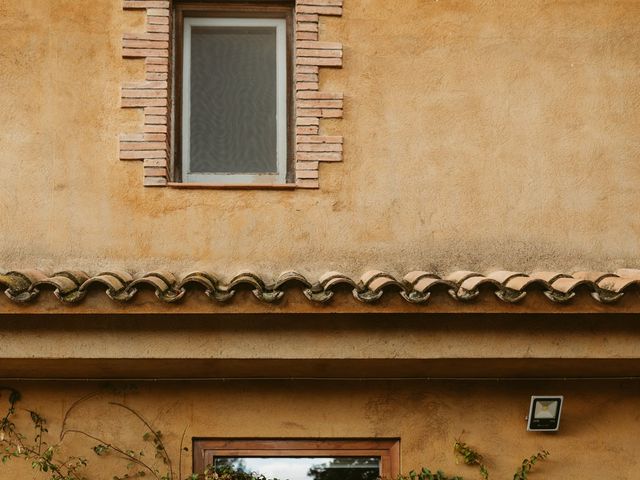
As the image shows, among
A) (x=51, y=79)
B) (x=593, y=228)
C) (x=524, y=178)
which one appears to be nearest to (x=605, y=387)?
(x=593, y=228)

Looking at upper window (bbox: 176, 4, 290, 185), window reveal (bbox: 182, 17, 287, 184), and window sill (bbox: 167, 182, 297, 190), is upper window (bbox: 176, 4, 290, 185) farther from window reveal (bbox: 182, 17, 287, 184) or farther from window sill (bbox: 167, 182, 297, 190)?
window sill (bbox: 167, 182, 297, 190)

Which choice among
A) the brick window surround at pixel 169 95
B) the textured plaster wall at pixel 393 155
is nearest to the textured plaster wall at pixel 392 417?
the textured plaster wall at pixel 393 155

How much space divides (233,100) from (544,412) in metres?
3.18

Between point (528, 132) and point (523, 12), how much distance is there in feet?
3.09

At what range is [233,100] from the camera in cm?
710

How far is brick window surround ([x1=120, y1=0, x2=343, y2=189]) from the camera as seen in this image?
6645mm

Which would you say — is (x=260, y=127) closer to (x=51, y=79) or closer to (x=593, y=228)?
(x=51, y=79)

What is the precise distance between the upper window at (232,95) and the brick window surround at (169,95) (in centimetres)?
19

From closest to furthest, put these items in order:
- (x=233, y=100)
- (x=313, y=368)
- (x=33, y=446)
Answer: (x=313, y=368), (x=33, y=446), (x=233, y=100)

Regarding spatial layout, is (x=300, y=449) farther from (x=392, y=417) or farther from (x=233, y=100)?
(x=233, y=100)

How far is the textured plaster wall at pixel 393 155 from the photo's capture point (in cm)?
655

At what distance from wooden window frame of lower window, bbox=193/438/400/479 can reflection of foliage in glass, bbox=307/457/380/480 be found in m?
0.04

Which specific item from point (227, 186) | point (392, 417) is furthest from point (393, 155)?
point (392, 417)

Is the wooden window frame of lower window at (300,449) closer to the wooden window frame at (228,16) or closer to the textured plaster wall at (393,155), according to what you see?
the textured plaster wall at (393,155)
